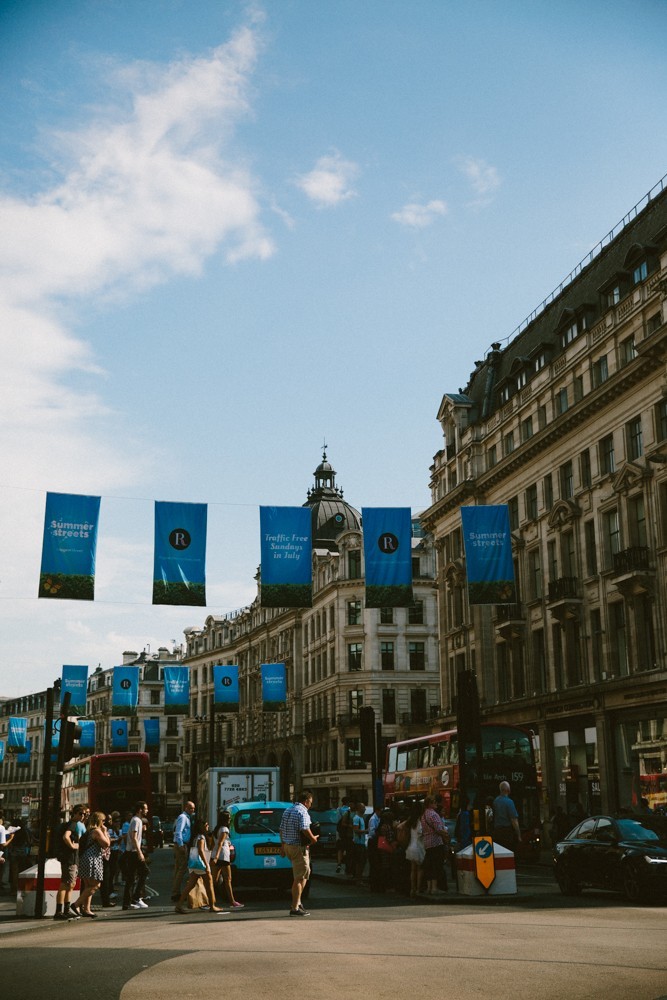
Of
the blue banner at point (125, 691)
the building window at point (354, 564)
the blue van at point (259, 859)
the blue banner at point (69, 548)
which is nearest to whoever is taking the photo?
the blue van at point (259, 859)

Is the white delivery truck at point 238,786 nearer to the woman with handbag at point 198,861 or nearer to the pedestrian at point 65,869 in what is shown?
the pedestrian at point 65,869

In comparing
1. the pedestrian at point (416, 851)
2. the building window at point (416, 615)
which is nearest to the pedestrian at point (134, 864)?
the pedestrian at point (416, 851)

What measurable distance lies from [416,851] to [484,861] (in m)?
1.58

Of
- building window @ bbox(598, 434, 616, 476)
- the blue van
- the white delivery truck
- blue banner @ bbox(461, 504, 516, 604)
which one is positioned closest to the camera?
the blue van

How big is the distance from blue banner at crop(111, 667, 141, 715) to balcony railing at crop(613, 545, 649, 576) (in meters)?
26.1

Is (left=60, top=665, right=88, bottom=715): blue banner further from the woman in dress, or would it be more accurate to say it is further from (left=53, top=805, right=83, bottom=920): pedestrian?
the woman in dress

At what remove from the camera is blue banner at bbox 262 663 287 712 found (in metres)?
54.9

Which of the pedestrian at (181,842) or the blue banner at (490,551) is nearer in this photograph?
the pedestrian at (181,842)

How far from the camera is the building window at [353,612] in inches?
3246

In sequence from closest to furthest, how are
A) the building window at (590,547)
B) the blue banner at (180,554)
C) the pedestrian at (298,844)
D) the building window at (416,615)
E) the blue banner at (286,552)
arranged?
1. the pedestrian at (298,844)
2. the blue banner at (180,554)
3. the blue banner at (286,552)
4. the building window at (590,547)
5. the building window at (416,615)

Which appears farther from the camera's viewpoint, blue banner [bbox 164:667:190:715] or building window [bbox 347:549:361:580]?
building window [bbox 347:549:361:580]

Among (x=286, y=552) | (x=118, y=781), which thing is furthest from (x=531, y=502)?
(x=286, y=552)

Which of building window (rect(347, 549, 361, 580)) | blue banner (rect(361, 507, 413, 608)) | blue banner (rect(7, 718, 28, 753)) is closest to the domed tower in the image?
building window (rect(347, 549, 361, 580))

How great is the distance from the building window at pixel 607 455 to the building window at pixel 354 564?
4087cm
